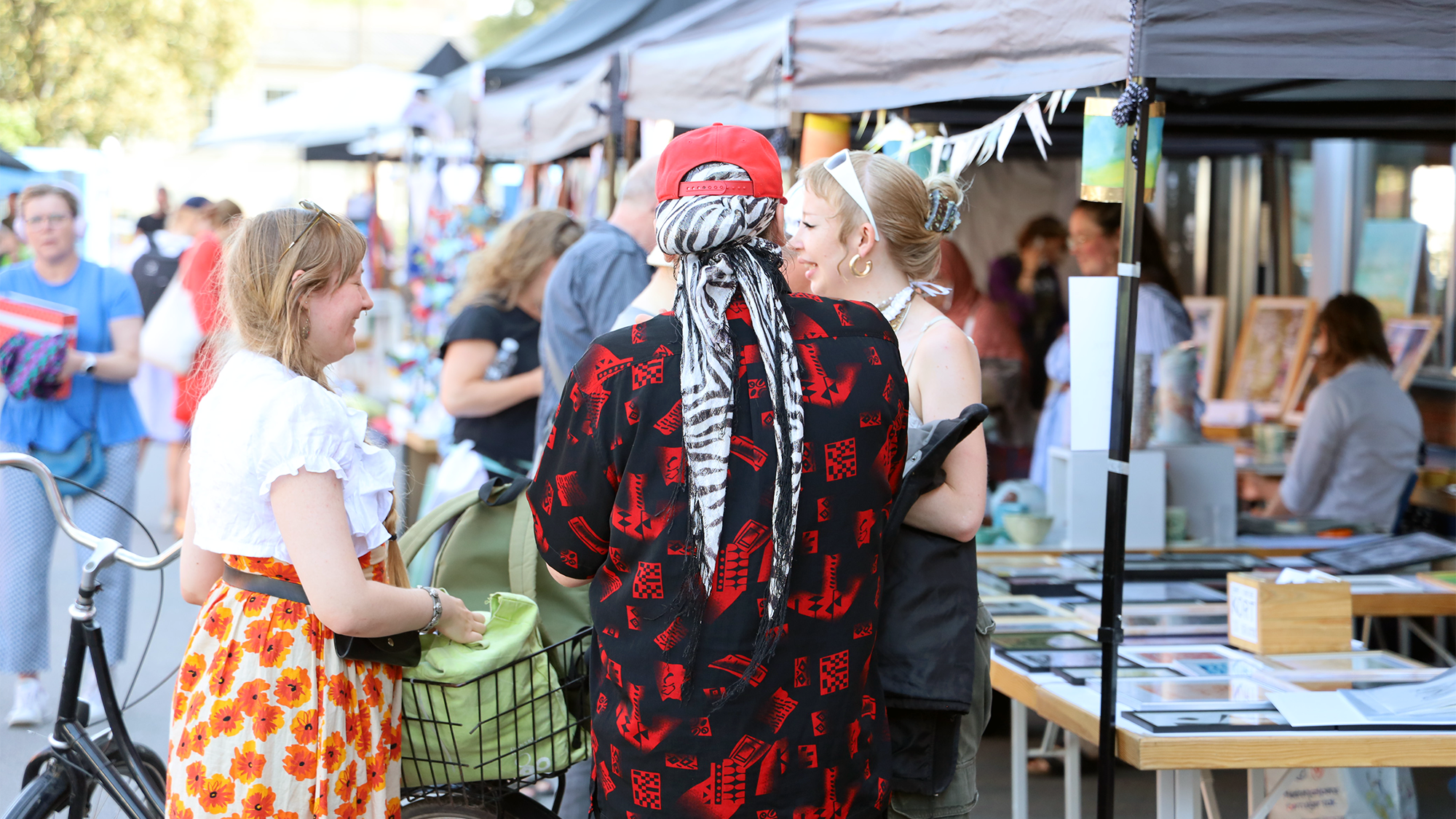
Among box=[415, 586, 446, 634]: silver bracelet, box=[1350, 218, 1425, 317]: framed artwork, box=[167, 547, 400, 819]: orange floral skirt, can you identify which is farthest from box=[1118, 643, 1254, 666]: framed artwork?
box=[1350, 218, 1425, 317]: framed artwork

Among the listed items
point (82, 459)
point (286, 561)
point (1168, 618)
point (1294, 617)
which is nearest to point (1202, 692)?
point (1294, 617)

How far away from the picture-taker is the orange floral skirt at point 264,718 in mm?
1852

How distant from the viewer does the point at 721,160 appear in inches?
69.3

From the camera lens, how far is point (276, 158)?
21.5 m

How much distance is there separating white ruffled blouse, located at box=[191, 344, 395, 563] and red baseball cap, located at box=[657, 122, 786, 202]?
A: 60cm

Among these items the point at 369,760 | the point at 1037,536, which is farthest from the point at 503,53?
the point at 369,760

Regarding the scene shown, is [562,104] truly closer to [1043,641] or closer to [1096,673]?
[1043,641]

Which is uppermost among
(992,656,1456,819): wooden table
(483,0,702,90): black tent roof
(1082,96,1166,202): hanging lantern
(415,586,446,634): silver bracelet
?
(483,0,702,90): black tent roof

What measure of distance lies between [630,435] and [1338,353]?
15.0ft

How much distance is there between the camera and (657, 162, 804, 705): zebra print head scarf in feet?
5.47

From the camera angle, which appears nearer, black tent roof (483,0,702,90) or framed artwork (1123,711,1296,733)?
framed artwork (1123,711,1296,733)

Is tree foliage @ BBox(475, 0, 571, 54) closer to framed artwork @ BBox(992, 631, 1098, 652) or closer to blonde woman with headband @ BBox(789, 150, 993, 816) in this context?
framed artwork @ BBox(992, 631, 1098, 652)

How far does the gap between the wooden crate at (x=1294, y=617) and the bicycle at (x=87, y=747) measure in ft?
8.01

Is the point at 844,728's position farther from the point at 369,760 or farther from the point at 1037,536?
the point at 1037,536
